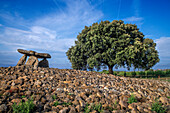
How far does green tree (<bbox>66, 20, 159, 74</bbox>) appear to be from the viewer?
15922mm

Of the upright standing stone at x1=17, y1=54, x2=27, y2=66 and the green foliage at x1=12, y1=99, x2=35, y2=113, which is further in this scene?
the upright standing stone at x1=17, y1=54, x2=27, y2=66

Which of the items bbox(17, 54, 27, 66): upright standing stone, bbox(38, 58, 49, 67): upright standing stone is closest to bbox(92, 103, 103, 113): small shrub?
bbox(38, 58, 49, 67): upright standing stone

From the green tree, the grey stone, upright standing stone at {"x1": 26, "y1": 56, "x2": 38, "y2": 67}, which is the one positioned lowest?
the grey stone

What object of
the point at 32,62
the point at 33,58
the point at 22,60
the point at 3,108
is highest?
the point at 33,58

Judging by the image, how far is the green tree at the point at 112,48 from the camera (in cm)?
1592

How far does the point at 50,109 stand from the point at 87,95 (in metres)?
1.85

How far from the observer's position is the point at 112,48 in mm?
16688

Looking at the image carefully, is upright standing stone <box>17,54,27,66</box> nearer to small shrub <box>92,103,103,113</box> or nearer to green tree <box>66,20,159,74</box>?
green tree <box>66,20,159,74</box>

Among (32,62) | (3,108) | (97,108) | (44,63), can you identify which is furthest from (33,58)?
(97,108)

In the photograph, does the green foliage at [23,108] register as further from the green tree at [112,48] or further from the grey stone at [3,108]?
the green tree at [112,48]

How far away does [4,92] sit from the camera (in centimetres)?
517

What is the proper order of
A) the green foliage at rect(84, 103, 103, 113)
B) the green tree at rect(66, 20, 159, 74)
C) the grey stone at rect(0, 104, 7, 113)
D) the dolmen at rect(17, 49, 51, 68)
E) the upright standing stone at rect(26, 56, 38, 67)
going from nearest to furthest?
the grey stone at rect(0, 104, 7, 113) < the green foliage at rect(84, 103, 103, 113) < the upright standing stone at rect(26, 56, 38, 67) < the dolmen at rect(17, 49, 51, 68) < the green tree at rect(66, 20, 159, 74)

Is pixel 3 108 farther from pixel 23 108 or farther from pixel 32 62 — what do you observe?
pixel 32 62

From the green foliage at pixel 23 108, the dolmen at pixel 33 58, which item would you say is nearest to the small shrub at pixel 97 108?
the green foliage at pixel 23 108
